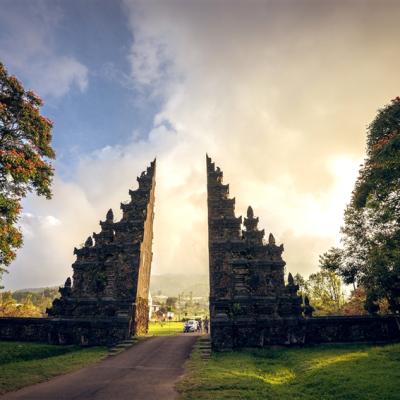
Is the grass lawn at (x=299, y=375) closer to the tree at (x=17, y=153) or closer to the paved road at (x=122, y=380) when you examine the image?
the paved road at (x=122, y=380)

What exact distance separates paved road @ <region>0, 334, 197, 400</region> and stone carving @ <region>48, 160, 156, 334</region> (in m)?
4.97

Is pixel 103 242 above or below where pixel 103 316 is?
above

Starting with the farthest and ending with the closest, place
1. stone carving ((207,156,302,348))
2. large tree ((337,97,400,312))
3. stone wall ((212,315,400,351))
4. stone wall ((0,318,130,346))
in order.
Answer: stone wall ((0,318,130,346)) < stone carving ((207,156,302,348)) < stone wall ((212,315,400,351)) < large tree ((337,97,400,312))

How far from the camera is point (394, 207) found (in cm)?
1554

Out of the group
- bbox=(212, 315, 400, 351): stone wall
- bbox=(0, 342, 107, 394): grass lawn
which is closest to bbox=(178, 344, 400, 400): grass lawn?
bbox=(212, 315, 400, 351): stone wall

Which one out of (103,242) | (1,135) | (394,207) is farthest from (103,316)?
(394,207)

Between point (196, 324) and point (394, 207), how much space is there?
28.7 metres

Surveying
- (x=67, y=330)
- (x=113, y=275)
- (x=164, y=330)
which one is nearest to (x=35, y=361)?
(x=67, y=330)

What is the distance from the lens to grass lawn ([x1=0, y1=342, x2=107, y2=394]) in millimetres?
10812

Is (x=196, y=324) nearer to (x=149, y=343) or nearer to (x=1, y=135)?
(x=149, y=343)

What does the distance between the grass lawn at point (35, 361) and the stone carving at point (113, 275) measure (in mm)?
2641

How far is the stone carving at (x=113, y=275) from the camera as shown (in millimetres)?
19891

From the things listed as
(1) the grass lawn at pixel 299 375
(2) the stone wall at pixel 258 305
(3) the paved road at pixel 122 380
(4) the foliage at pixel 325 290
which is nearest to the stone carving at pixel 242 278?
(2) the stone wall at pixel 258 305

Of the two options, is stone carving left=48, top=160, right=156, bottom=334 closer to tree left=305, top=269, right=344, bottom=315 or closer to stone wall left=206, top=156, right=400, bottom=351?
stone wall left=206, top=156, right=400, bottom=351
